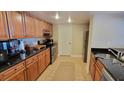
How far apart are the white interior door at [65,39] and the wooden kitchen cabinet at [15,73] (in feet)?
13.4

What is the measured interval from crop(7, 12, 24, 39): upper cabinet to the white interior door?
363 centimetres

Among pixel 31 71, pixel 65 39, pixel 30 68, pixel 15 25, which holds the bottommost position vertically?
pixel 31 71

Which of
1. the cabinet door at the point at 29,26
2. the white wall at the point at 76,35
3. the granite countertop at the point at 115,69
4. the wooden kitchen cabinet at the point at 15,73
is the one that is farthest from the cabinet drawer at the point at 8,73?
the white wall at the point at 76,35

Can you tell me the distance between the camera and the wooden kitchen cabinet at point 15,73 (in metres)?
1.65

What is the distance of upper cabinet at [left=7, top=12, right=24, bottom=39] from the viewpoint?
2.08m

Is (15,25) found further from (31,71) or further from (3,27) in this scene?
(31,71)

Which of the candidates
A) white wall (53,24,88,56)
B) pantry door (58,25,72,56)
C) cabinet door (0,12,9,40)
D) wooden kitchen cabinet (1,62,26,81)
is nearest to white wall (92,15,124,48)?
wooden kitchen cabinet (1,62,26,81)

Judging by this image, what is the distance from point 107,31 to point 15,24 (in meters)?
2.73

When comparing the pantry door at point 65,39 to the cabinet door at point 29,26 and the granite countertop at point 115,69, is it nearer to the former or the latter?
the cabinet door at point 29,26

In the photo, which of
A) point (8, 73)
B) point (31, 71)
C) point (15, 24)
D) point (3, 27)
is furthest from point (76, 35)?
point (8, 73)

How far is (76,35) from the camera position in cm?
580
